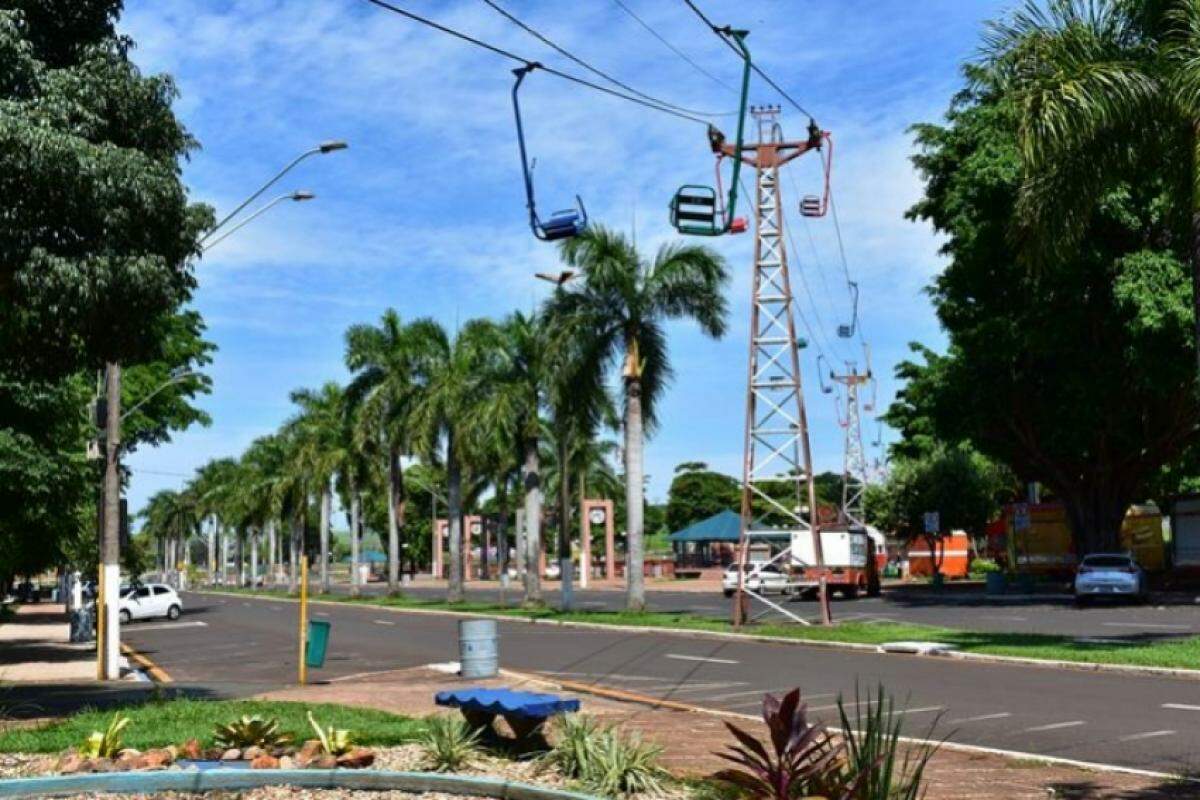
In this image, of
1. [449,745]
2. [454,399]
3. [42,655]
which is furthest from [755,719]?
[454,399]

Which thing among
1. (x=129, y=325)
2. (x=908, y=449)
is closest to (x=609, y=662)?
(x=129, y=325)

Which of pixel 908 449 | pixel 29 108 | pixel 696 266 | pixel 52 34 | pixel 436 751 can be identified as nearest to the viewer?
pixel 436 751

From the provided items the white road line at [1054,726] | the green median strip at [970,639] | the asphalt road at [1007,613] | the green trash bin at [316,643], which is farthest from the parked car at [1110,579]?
the white road line at [1054,726]

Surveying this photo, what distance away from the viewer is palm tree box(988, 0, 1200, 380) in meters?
14.4

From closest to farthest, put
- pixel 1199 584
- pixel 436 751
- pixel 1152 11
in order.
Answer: pixel 436 751
pixel 1152 11
pixel 1199 584

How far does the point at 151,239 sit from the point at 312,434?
5727 cm

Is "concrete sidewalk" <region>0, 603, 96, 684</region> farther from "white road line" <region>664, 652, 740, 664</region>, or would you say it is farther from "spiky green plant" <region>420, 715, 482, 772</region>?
"spiky green plant" <region>420, 715, 482, 772</region>

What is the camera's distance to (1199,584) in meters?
44.9

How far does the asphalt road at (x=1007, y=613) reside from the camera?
27319 millimetres

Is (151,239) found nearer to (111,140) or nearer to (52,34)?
(111,140)

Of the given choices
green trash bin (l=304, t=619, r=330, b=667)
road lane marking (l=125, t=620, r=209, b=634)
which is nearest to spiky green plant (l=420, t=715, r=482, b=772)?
green trash bin (l=304, t=619, r=330, b=667)

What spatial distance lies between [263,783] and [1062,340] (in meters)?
33.7

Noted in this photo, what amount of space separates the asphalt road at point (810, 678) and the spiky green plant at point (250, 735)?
566cm

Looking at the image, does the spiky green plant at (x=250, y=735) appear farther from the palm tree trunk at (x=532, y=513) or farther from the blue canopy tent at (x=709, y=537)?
the blue canopy tent at (x=709, y=537)
